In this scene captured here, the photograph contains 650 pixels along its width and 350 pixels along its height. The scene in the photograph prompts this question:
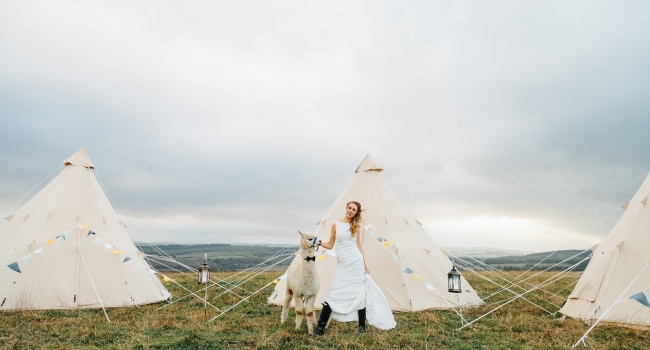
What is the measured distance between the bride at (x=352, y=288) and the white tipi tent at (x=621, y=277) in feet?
12.7

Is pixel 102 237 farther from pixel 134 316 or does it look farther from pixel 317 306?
pixel 317 306

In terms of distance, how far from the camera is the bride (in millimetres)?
5922

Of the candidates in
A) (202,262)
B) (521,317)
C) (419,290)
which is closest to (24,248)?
(202,262)

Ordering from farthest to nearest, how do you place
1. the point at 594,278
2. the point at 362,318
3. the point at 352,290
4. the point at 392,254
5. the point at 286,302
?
the point at 392,254
the point at 594,278
the point at 286,302
the point at 362,318
the point at 352,290

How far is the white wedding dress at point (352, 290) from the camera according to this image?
591cm

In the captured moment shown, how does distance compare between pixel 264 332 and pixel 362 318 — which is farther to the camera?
pixel 264 332

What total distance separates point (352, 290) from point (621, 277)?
16.1 ft

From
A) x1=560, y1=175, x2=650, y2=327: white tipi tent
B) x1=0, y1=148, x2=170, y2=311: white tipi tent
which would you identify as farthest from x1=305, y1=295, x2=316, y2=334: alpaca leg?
x1=560, y1=175, x2=650, y2=327: white tipi tent

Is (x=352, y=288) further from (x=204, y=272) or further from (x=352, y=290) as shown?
(x=204, y=272)

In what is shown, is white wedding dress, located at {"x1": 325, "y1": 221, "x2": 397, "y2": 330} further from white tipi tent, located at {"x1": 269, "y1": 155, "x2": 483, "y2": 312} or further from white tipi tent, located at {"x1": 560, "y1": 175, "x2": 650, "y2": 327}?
white tipi tent, located at {"x1": 560, "y1": 175, "x2": 650, "y2": 327}

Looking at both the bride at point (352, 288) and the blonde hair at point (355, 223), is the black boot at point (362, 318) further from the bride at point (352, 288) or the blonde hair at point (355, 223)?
the blonde hair at point (355, 223)

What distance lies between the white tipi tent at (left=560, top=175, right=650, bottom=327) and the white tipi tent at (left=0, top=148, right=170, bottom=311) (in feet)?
28.1

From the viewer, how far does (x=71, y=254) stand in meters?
8.47

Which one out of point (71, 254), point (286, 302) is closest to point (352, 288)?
point (286, 302)
